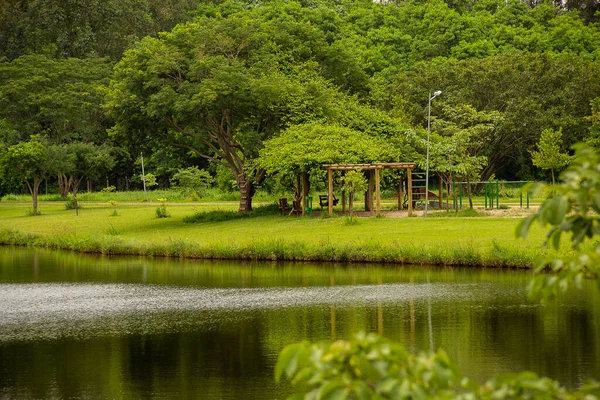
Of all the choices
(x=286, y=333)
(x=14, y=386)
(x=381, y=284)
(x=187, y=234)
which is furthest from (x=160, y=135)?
(x=14, y=386)

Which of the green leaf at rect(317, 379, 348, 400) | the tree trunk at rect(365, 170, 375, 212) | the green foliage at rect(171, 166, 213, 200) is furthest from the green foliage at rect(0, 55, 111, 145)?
the green leaf at rect(317, 379, 348, 400)

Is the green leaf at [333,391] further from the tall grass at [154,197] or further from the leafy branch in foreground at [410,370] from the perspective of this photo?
the tall grass at [154,197]

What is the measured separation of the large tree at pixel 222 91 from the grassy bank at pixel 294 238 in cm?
452

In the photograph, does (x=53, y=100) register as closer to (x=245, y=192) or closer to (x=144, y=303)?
(x=245, y=192)

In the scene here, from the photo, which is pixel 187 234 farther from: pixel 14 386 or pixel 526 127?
pixel 526 127

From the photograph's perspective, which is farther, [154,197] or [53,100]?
[53,100]

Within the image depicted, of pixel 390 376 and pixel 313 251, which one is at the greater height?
pixel 390 376

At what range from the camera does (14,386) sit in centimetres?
1634

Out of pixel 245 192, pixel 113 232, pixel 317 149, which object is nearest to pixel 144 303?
pixel 113 232

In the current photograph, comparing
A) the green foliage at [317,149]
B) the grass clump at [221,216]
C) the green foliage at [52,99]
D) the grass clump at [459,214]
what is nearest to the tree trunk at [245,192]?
the grass clump at [221,216]

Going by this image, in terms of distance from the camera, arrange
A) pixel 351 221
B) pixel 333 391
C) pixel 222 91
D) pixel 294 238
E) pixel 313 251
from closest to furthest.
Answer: pixel 333 391
pixel 313 251
pixel 294 238
pixel 351 221
pixel 222 91

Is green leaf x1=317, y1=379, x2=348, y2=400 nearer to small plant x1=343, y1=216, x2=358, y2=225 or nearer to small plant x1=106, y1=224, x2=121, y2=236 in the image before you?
small plant x1=343, y1=216, x2=358, y2=225

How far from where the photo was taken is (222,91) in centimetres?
4459

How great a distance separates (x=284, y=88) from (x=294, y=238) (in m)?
12.2
